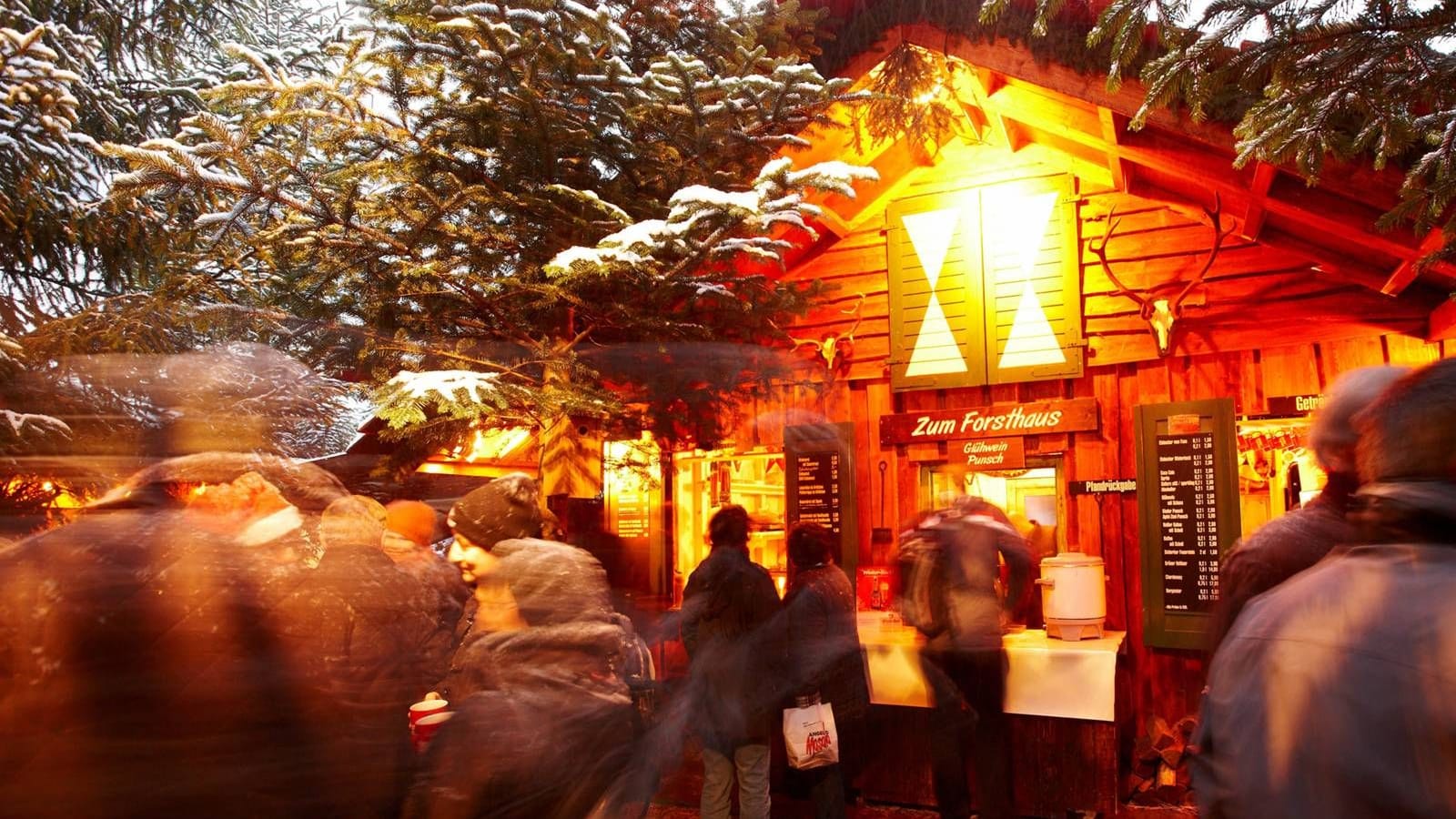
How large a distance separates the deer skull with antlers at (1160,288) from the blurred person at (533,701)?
16.1ft

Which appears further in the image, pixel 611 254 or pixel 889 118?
pixel 889 118

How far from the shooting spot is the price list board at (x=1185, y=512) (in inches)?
251

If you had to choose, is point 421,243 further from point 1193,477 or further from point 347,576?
point 1193,477

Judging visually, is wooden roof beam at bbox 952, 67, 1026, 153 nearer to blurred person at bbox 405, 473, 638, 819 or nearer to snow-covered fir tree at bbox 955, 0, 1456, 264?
snow-covered fir tree at bbox 955, 0, 1456, 264

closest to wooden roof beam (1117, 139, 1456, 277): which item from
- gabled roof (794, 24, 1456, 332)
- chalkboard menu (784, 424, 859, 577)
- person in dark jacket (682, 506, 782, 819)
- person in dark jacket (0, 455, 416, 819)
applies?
gabled roof (794, 24, 1456, 332)

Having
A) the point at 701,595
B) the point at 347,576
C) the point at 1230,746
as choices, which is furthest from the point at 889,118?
the point at 1230,746

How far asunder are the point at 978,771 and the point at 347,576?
3.77 meters

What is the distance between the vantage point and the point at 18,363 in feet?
23.2

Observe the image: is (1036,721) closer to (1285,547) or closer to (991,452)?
(991,452)

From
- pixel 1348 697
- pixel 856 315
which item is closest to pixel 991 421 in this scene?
pixel 856 315

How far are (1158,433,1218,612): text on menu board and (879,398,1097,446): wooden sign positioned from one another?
0.62 metres

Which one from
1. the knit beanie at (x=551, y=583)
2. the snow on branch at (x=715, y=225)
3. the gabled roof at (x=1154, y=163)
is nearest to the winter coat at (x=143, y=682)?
the knit beanie at (x=551, y=583)

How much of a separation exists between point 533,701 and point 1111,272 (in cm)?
542

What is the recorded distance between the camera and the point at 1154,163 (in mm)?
6051
